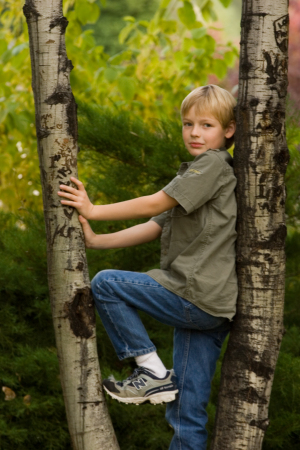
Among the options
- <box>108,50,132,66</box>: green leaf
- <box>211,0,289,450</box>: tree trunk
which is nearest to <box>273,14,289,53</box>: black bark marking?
<box>211,0,289,450</box>: tree trunk

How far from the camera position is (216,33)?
1075 centimetres

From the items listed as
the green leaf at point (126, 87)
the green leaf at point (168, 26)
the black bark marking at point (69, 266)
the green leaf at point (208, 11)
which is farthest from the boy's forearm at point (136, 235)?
the green leaf at point (168, 26)

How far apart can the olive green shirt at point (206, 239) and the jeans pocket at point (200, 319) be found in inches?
1.2

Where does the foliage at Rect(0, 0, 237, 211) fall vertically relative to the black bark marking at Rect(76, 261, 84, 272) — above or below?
above

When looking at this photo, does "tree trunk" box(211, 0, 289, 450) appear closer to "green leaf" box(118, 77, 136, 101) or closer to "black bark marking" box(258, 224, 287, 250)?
"black bark marking" box(258, 224, 287, 250)

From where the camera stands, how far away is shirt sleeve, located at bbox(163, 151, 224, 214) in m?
1.70

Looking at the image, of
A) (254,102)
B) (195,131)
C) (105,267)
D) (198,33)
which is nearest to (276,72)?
(254,102)

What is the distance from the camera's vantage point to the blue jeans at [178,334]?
1.74m

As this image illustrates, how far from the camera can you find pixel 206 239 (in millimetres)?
1732

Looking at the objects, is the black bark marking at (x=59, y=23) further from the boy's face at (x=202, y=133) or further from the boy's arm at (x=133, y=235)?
the boy's arm at (x=133, y=235)

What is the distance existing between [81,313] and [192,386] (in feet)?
1.70

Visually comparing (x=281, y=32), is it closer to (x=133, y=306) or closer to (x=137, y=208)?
(x=137, y=208)

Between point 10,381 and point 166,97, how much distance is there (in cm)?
261

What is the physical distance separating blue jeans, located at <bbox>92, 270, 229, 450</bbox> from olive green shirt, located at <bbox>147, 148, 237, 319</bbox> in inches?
2.1
